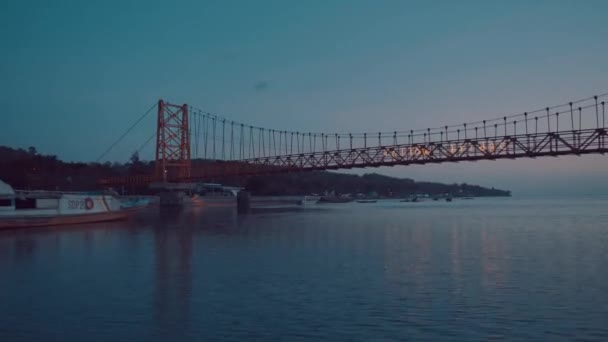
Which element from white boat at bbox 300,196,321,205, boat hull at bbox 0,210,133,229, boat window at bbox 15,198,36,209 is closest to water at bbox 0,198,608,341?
boat hull at bbox 0,210,133,229

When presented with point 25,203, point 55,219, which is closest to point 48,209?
point 55,219

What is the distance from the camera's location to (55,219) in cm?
4759

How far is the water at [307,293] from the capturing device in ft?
38.8

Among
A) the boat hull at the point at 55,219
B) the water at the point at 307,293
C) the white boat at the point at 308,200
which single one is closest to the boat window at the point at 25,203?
the boat hull at the point at 55,219

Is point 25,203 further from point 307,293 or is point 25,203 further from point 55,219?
point 307,293

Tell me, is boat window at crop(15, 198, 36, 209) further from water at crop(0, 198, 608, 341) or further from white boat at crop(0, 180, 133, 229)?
water at crop(0, 198, 608, 341)

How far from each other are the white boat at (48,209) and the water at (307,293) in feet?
58.1

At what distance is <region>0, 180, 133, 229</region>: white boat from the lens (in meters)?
43.8

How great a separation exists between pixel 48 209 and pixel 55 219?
3.37 feet

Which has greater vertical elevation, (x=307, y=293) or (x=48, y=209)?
(x=48, y=209)

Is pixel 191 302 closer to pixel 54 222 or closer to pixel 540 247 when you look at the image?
pixel 540 247

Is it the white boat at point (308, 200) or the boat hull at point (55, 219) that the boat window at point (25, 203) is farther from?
the white boat at point (308, 200)

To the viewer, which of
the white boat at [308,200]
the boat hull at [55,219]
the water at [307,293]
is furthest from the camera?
the white boat at [308,200]

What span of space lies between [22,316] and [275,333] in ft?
20.6
